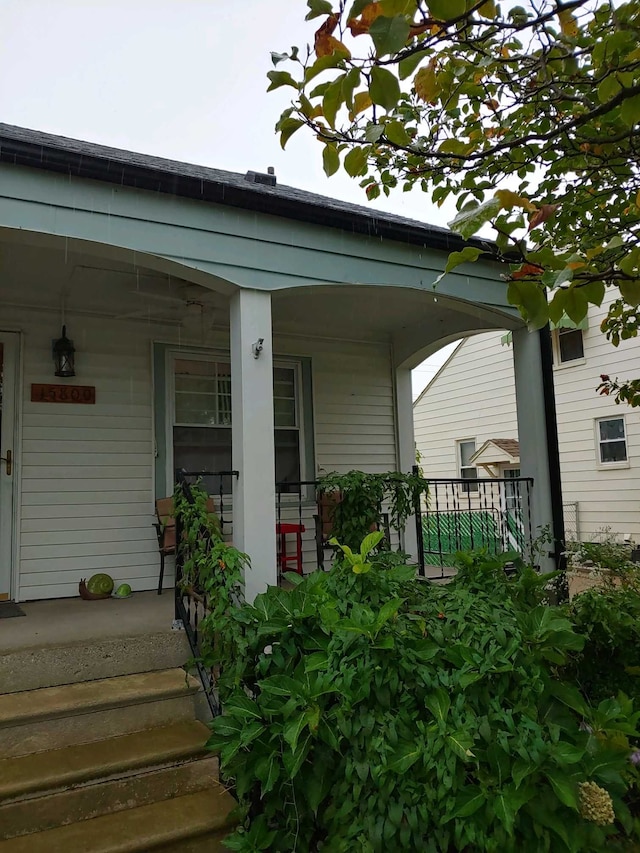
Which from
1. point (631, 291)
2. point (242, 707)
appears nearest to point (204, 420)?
point (242, 707)

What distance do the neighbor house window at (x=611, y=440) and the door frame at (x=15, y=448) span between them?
868 centimetres

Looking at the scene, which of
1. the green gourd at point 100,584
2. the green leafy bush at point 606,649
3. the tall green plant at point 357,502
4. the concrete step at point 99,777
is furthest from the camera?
the green gourd at point 100,584

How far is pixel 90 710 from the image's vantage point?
3.02m

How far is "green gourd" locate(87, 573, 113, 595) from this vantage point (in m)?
4.79

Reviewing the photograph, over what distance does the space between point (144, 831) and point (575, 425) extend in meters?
9.48

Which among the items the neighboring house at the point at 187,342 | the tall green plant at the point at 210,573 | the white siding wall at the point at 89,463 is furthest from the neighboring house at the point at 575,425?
the tall green plant at the point at 210,573

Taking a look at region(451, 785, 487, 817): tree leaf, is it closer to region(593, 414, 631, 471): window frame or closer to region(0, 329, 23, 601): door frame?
region(0, 329, 23, 601): door frame

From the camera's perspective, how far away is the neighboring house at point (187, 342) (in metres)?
3.62

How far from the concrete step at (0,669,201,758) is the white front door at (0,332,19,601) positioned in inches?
70.3

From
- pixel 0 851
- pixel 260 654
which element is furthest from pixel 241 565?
pixel 0 851

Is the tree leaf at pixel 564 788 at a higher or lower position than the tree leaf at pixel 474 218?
lower

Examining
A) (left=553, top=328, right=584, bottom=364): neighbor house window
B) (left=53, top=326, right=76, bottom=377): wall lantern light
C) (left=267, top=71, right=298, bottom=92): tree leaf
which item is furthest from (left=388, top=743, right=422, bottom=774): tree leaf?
(left=553, top=328, right=584, bottom=364): neighbor house window

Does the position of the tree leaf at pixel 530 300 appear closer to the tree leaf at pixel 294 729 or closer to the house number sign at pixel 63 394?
the tree leaf at pixel 294 729

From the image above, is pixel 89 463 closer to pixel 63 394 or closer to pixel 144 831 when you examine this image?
pixel 63 394
